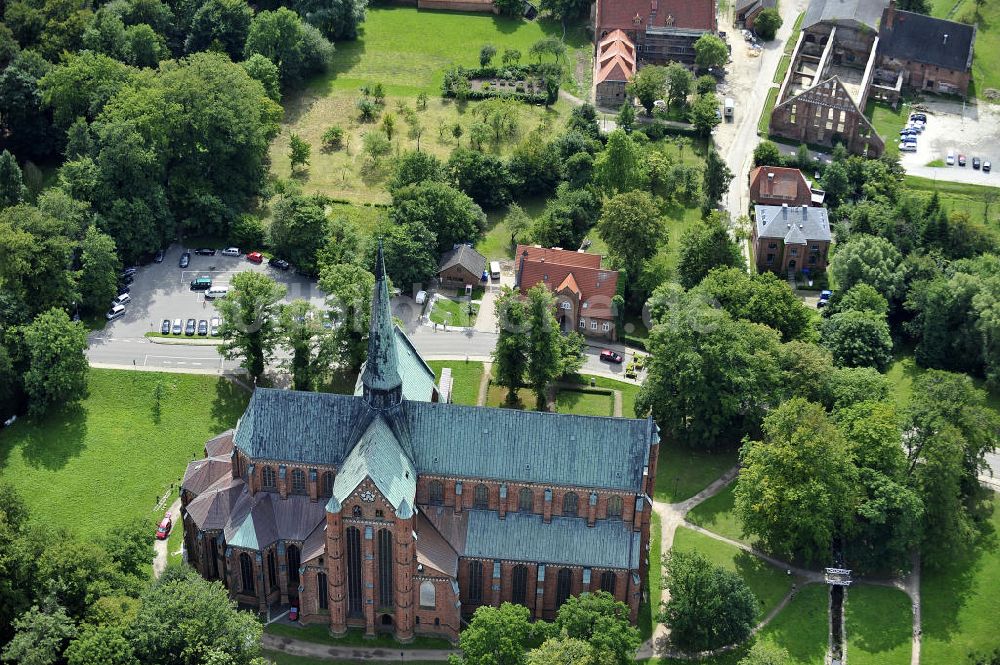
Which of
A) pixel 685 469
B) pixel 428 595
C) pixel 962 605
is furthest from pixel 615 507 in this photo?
pixel 962 605

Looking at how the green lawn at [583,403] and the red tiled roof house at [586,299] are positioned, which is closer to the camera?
the green lawn at [583,403]

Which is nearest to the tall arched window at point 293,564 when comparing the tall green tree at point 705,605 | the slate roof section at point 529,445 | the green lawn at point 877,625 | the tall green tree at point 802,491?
the slate roof section at point 529,445

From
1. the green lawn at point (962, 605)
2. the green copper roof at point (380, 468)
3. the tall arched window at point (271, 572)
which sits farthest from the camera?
the green lawn at point (962, 605)

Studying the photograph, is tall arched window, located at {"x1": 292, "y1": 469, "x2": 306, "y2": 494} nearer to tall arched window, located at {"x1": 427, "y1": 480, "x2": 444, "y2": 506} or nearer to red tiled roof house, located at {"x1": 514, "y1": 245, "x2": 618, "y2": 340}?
tall arched window, located at {"x1": 427, "y1": 480, "x2": 444, "y2": 506}

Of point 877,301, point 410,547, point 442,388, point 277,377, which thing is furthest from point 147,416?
point 877,301

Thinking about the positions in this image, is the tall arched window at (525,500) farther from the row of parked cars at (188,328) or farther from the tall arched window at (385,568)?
the row of parked cars at (188,328)

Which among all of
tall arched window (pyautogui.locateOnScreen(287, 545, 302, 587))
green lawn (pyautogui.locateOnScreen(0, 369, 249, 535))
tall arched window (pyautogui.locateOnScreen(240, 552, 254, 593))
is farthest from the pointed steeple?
green lawn (pyautogui.locateOnScreen(0, 369, 249, 535))

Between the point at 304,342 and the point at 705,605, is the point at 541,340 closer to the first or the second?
the point at 304,342

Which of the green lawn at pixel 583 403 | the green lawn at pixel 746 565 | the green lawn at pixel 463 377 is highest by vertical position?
the green lawn at pixel 463 377
